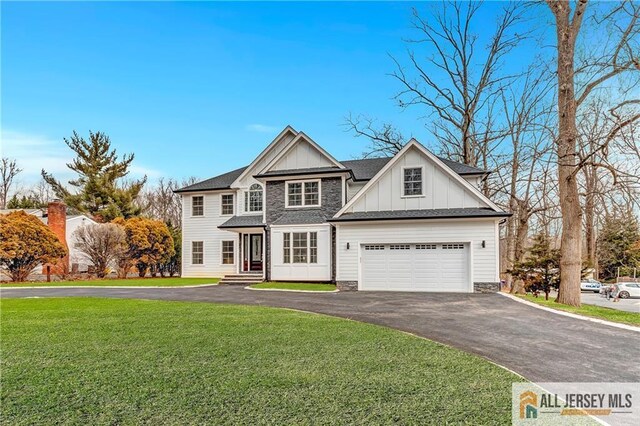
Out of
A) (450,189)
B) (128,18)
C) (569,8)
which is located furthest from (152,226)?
(569,8)

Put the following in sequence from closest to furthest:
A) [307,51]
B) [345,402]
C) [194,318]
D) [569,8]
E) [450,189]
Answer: [345,402] < [194,318] < [569,8] < [450,189] < [307,51]

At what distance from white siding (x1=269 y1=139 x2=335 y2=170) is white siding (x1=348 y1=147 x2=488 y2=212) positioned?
11.7 ft

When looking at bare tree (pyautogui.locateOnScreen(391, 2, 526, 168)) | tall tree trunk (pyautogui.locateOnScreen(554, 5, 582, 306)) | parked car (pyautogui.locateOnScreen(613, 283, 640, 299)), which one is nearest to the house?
tall tree trunk (pyautogui.locateOnScreen(554, 5, 582, 306))

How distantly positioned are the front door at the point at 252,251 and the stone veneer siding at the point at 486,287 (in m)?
12.2

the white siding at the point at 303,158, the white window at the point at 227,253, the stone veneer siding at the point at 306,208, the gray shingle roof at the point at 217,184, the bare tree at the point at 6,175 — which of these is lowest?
the white window at the point at 227,253

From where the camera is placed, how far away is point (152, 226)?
26453mm

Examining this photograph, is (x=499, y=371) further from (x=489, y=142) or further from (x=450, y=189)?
(x=489, y=142)

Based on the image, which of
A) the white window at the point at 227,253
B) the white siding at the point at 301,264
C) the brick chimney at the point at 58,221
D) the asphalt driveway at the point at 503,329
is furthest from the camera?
the brick chimney at the point at 58,221

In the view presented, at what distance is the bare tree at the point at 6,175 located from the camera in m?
43.3

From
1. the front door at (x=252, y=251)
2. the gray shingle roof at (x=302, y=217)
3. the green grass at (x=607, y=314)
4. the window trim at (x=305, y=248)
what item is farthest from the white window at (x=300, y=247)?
the green grass at (x=607, y=314)

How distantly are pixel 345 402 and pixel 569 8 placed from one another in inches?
675

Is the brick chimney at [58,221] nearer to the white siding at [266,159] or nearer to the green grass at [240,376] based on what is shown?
the white siding at [266,159]

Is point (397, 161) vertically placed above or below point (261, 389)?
above

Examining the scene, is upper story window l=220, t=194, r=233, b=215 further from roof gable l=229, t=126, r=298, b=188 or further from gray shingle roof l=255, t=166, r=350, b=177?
gray shingle roof l=255, t=166, r=350, b=177
